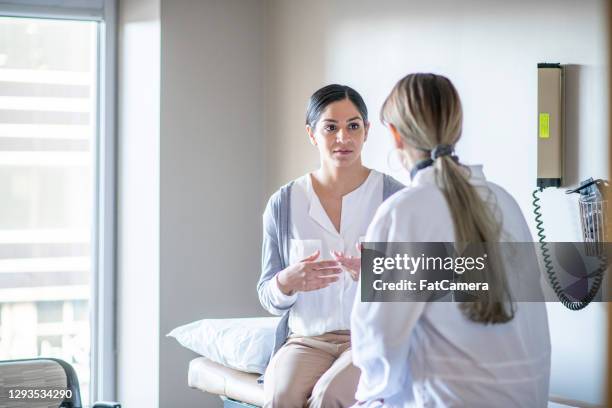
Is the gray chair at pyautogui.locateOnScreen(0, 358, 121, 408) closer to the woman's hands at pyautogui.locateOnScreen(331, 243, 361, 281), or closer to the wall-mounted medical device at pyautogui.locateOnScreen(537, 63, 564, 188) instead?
the woman's hands at pyautogui.locateOnScreen(331, 243, 361, 281)

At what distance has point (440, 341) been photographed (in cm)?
182

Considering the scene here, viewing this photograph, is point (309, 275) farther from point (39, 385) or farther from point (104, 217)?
point (104, 217)

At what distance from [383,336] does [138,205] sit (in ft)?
9.31

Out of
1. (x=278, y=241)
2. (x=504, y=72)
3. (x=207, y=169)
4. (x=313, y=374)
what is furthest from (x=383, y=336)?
(x=207, y=169)

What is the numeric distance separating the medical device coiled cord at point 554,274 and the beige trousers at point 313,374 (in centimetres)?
68

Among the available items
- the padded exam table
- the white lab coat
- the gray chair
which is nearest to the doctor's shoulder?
the white lab coat

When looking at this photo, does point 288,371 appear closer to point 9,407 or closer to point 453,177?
point 9,407

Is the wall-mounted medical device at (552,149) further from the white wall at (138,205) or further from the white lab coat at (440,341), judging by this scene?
the white wall at (138,205)

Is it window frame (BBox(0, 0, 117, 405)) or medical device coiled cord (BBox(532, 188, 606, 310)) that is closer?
medical device coiled cord (BBox(532, 188, 606, 310))

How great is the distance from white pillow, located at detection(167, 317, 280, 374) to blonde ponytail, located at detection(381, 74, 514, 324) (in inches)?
→ 59.0

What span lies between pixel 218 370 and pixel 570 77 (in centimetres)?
167

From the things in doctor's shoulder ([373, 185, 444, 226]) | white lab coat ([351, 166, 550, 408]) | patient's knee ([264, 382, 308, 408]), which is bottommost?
patient's knee ([264, 382, 308, 408])

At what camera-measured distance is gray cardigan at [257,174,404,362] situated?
2908mm

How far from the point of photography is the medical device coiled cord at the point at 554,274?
2.71 metres
